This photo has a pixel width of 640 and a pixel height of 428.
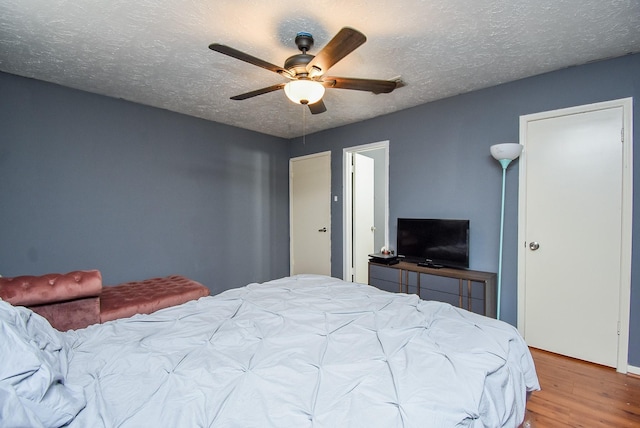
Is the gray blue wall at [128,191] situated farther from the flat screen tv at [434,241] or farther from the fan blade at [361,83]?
the fan blade at [361,83]

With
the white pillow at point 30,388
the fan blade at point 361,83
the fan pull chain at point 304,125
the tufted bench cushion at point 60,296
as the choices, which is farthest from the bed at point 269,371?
the fan pull chain at point 304,125

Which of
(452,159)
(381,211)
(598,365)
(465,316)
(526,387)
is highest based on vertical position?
(452,159)

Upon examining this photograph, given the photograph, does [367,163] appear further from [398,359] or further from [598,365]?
[398,359]

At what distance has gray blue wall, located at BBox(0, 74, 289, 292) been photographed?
2.73 meters

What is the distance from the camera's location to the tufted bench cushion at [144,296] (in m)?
2.41

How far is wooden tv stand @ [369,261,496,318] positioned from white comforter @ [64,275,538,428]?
1.21m

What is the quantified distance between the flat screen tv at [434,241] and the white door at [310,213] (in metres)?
1.35

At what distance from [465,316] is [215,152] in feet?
11.9

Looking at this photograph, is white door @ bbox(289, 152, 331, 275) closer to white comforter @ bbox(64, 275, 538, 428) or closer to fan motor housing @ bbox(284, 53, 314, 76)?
fan motor housing @ bbox(284, 53, 314, 76)

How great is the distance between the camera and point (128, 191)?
3346 millimetres

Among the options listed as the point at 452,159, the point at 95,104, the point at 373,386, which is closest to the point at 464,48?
the point at 452,159

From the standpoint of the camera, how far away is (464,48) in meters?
2.23

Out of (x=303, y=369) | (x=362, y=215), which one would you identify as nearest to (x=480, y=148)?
(x=362, y=215)

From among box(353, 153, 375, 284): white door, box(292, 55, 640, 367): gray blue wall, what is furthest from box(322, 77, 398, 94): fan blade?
box(353, 153, 375, 284): white door
